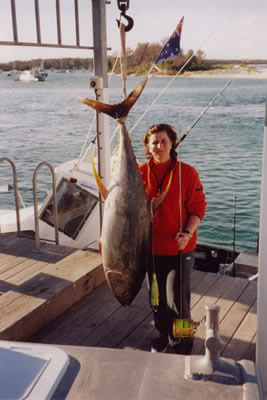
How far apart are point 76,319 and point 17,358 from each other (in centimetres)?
172

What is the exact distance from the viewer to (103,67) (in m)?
4.00

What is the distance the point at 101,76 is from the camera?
398cm

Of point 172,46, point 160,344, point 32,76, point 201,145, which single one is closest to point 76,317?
point 160,344

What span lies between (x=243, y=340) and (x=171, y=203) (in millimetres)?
1157

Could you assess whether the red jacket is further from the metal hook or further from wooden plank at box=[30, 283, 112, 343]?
wooden plank at box=[30, 283, 112, 343]

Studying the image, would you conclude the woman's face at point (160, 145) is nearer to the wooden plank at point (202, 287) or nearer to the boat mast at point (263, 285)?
the boat mast at point (263, 285)

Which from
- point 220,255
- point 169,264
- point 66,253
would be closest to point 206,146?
point 220,255

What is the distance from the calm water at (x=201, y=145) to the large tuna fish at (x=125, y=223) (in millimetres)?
1023

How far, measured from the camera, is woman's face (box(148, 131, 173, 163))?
269 centimetres

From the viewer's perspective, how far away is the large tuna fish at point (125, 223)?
238 centimetres

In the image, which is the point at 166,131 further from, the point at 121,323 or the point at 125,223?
the point at 121,323

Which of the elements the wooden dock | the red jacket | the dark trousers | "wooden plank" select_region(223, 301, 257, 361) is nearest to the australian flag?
the wooden dock

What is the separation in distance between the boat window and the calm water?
2.45 metres

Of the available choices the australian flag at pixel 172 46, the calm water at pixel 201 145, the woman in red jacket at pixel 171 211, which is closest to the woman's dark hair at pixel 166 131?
the woman in red jacket at pixel 171 211
